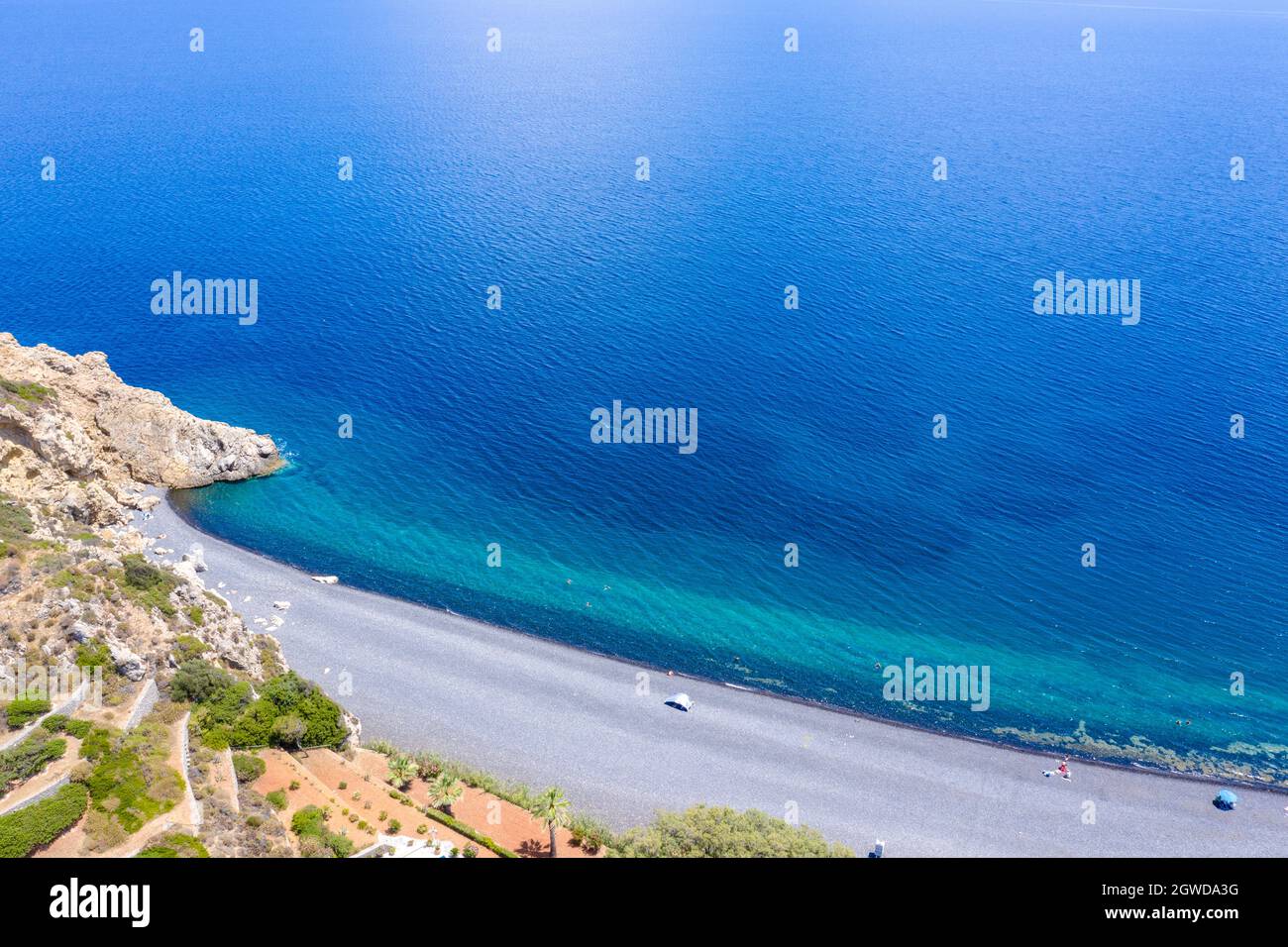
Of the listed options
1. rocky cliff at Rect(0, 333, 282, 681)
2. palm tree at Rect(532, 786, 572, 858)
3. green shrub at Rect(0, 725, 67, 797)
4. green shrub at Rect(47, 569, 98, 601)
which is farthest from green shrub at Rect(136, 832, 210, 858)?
green shrub at Rect(47, 569, 98, 601)

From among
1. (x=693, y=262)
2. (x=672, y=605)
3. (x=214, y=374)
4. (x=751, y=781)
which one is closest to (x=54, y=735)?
(x=751, y=781)

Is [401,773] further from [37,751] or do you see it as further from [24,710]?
[24,710]

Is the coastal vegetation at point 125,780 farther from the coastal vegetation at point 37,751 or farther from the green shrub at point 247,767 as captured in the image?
the green shrub at point 247,767

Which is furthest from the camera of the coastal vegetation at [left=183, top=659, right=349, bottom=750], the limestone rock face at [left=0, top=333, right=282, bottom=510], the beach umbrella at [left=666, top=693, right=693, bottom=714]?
the limestone rock face at [left=0, top=333, right=282, bottom=510]

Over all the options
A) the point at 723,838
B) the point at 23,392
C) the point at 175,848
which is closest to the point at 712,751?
the point at 723,838

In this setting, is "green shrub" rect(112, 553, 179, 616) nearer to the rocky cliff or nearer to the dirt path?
the rocky cliff
